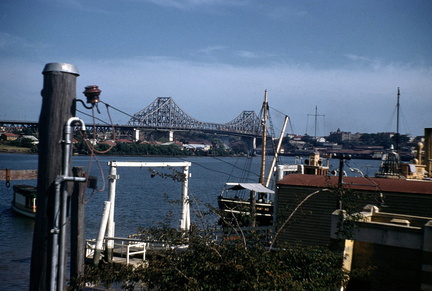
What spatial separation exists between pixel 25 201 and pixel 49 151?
33550 mm

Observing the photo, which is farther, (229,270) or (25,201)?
(25,201)

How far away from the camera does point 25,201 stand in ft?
115

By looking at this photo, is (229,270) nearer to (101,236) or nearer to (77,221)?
(77,221)

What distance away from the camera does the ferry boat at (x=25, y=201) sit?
34125 millimetres

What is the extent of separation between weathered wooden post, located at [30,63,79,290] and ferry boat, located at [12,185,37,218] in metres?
31.5

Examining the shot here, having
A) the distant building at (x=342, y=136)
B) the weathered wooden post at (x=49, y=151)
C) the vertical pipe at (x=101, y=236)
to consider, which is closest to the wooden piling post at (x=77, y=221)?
the weathered wooden post at (x=49, y=151)

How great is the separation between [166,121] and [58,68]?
5586 inches

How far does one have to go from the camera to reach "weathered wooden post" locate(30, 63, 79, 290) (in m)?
4.04

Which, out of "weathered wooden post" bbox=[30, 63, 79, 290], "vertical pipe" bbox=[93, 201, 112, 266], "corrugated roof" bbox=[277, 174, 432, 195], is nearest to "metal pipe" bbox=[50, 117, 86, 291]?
"weathered wooden post" bbox=[30, 63, 79, 290]

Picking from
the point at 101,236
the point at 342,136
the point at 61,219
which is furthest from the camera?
the point at 342,136

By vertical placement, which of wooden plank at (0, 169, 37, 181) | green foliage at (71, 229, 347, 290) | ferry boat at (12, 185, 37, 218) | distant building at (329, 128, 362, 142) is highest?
distant building at (329, 128, 362, 142)

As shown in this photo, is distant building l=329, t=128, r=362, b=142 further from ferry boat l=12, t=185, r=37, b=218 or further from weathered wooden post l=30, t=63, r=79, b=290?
weathered wooden post l=30, t=63, r=79, b=290

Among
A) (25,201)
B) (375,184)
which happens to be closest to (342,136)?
(25,201)

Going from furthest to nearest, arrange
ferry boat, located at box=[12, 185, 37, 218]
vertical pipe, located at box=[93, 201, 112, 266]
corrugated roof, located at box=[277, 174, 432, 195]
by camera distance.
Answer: ferry boat, located at box=[12, 185, 37, 218] → vertical pipe, located at box=[93, 201, 112, 266] → corrugated roof, located at box=[277, 174, 432, 195]
